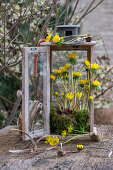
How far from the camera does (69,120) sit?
226 centimetres

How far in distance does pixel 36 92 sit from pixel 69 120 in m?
0.37

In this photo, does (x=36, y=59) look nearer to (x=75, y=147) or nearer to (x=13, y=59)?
(x=75, y=147)

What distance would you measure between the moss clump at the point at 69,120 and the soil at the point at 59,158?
0.39ft

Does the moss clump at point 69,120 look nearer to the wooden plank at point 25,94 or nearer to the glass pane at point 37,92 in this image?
the glass pane at point 37,92

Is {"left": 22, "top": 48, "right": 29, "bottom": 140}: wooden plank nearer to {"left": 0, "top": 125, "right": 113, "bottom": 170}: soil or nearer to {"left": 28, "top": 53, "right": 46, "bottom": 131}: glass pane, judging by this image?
{"left": 28, "top": 53, "right": 46, "bottom": 131}: glass pane

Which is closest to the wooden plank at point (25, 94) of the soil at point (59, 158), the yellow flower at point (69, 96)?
the soil at point (59, 158)

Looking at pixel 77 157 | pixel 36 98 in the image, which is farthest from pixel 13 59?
pixel 77 157

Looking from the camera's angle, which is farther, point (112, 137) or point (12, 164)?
point (112, 137)

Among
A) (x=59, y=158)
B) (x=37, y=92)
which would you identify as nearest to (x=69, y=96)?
(x=37, y=92)

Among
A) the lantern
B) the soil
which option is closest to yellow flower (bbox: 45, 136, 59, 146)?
the soil

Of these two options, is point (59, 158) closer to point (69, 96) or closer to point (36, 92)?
point (69, 96)

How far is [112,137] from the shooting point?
237 centimetres

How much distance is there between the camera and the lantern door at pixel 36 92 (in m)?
2.14

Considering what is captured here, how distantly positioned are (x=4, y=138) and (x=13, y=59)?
1.50m
